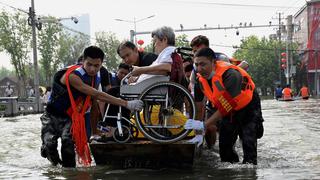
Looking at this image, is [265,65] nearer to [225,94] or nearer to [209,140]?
[209,140]

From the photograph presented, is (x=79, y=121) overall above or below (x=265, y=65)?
below

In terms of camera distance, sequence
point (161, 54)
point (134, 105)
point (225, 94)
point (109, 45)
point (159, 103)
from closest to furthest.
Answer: point (225, 94)
point (134, 105)
point (159, 103)
point (161, 54)
point (109, 45)

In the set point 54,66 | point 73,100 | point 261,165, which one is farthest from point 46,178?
point 54,66

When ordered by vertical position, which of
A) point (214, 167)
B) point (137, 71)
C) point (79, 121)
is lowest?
point (214, 167)

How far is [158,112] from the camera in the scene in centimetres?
684

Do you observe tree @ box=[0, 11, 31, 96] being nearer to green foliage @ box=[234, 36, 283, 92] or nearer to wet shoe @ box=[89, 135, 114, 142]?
green foliage @ box=[234, 36, 283, 92]

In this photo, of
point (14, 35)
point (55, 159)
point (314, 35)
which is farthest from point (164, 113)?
point (314, 35)

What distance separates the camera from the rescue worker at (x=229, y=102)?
6160mm

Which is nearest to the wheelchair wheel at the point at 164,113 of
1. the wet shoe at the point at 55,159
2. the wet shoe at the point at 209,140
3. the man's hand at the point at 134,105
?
the man's hand at the point at 134,105

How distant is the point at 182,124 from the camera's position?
6.76 metres

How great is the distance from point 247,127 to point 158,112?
43.5 inches

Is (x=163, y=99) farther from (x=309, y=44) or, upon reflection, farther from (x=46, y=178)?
(x=309, y=44)

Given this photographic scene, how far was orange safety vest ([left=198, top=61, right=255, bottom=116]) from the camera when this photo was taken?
6.16m

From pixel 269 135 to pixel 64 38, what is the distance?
183ft
